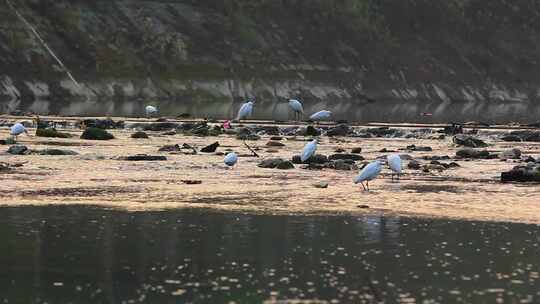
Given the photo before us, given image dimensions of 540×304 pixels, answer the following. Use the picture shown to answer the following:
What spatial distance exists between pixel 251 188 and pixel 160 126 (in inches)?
1442

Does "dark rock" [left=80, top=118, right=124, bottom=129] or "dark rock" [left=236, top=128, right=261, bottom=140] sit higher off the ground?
"dark rock" [left=80, top=118, right=124, bottom=129]

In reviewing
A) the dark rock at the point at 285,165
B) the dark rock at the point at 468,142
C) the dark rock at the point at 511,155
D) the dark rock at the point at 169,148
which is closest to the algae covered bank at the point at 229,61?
the dark rock at the point at 468,142

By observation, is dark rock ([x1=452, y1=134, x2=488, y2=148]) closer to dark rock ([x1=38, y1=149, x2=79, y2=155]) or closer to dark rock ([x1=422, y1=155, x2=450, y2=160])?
dark rock ([x1=422, y1=155, x2=450, y2=160])

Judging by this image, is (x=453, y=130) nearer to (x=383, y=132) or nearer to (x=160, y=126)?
(x=383, y=132)

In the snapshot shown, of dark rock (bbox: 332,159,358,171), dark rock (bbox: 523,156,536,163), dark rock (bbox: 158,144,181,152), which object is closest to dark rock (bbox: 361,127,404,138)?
dark rock (bbox: 158,144,181,152)

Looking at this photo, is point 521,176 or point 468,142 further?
point 468,142

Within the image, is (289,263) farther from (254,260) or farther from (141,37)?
(141,37)

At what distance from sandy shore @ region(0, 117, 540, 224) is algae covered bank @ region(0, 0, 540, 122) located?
8418cm

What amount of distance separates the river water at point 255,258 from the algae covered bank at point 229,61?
325 feet

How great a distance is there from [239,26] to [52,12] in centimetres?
3229

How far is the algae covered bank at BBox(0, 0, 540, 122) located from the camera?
5595 inches

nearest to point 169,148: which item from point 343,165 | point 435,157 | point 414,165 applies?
point 343,165

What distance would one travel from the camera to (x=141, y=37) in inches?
6467

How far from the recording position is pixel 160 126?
7025 centimetres
